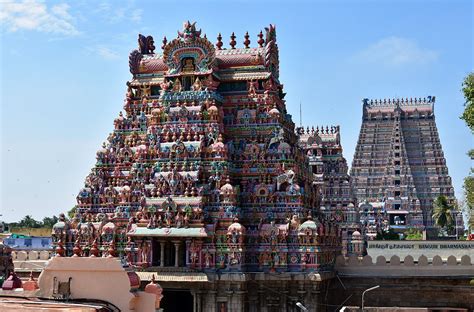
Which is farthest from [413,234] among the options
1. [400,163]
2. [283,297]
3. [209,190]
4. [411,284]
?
[209,190]

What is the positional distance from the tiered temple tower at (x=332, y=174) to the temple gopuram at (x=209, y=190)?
19586mm

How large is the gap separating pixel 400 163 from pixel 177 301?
6303 centimetres

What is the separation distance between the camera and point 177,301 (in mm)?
36156

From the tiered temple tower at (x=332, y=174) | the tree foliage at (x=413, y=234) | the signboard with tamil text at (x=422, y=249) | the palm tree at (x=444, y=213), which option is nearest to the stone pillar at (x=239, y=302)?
the signboard with tamil text at (x=422, y=249)

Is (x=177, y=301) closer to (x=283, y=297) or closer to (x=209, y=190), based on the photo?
(x=283, y=297)

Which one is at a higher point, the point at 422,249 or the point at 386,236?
the point at 386,236

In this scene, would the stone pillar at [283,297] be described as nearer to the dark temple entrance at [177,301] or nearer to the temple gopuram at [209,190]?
the temple gopuram at [209,190]

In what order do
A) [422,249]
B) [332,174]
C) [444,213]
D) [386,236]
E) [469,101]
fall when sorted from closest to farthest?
[469,101], [422,249], [332,174], [386,236], [444,213]

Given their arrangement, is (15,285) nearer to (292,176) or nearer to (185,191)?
(185,191)

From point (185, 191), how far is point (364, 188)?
211 feet

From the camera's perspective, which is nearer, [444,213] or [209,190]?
[209,190]

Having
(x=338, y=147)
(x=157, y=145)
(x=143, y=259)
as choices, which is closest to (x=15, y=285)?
(x=143, y=259)

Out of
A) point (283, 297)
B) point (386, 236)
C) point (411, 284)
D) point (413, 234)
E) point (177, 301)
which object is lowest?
point (177, 301)

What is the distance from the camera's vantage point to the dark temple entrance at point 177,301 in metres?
35.1
